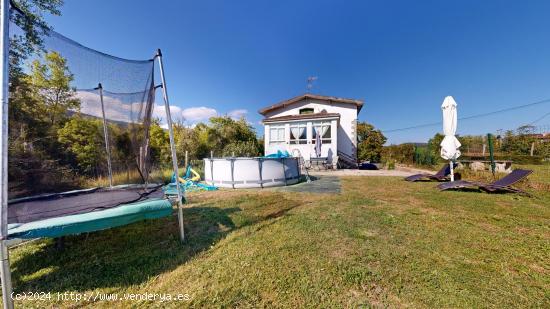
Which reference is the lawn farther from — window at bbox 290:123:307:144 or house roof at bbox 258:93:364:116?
house roof at bbox 258:93:364:116

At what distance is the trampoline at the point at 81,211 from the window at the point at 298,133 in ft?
43.7

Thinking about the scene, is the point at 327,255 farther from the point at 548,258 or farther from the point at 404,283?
the point at 548,258

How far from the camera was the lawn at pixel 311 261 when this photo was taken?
1798mm

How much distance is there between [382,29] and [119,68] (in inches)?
748

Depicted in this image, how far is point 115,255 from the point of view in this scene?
2.56 metres

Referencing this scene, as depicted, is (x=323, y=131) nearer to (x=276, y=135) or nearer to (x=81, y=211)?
(x=276, y=135)

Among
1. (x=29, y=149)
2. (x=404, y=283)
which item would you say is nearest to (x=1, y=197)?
(x=29, y=149)

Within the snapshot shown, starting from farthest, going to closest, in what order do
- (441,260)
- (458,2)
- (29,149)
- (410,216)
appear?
(458,2) < (410,216) < (29,149) < (441,260)

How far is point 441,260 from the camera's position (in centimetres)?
238

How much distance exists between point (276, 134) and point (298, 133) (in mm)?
2114

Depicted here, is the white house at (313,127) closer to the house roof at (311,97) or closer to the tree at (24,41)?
the house roof at (311,97)

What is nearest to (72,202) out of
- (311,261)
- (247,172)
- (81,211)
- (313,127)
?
(81,211)

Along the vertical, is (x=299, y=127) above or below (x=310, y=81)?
below

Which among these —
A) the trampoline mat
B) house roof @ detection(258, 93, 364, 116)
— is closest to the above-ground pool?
the trampoline mat
